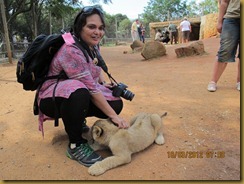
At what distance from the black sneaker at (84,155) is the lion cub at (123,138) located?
0.30 ft

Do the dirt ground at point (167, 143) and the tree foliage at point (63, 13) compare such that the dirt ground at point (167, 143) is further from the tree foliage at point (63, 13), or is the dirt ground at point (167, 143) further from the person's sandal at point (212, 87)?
the tree foliage at point (63, 13)

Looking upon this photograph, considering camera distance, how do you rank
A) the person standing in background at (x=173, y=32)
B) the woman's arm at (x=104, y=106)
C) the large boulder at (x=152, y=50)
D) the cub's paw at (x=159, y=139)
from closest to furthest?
the woman's arm at (x=104, y=106) → the cub's paw at (x=159, y=139) → the large boulder at (x=152, y=50) → the person standing in background at (x=173, y=32)

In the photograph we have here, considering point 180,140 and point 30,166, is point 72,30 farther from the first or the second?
point 180,140

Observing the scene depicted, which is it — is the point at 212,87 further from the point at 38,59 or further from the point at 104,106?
the point at 38,59

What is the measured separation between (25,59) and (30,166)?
775 millimetres

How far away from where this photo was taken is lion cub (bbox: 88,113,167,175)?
1.81 m

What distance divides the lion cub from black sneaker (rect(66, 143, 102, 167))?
0.09m

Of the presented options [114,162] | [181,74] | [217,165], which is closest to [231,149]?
[217,165]

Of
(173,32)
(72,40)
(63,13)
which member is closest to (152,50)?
(72,40)

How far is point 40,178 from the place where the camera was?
1813mm

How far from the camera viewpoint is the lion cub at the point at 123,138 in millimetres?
1809

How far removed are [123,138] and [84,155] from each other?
31cm

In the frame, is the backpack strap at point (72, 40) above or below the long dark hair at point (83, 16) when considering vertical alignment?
below

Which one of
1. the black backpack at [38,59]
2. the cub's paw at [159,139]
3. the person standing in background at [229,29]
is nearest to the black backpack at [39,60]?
the black backpack at [38,59]
